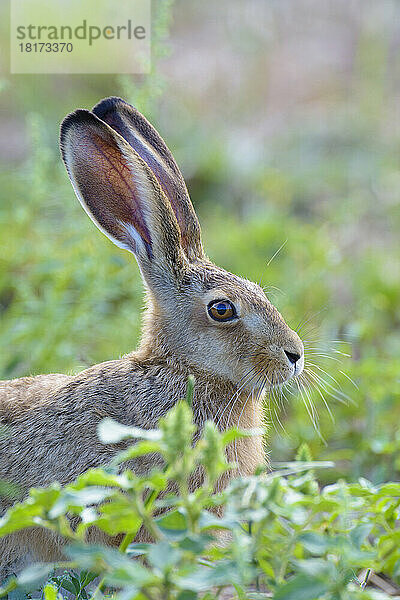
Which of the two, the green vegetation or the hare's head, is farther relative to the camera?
the hare's head

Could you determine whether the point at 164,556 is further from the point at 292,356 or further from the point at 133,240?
the point at 133,240

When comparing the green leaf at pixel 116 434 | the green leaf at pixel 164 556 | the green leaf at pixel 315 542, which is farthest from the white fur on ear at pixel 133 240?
the green leaf at pixel 164 556

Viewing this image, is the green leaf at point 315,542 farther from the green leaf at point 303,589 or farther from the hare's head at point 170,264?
the hare's head at point 170,264

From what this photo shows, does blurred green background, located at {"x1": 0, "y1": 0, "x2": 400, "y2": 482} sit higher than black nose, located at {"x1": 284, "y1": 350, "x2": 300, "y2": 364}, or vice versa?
blurred green background, located at {"x1": 0, "y1": 0, "x2": 400, "y2": 482}

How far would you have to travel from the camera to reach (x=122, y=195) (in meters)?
3.96

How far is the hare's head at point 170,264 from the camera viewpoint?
3707 mm

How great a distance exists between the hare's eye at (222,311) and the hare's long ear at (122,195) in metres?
0.28

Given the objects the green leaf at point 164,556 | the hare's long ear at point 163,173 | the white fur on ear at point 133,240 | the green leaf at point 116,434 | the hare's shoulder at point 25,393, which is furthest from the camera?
the hare's long ear at point 163,173

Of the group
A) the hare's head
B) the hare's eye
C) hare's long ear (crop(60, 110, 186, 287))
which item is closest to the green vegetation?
the hare's head

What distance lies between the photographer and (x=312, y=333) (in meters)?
5.30

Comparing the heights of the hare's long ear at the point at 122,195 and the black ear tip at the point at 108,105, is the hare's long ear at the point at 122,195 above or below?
below

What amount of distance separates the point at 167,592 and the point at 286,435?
294 cm

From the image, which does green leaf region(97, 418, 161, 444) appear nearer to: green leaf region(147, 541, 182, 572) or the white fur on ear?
green leaf region(147, 541, 182, 572)

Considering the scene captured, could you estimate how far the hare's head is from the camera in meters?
3.71
